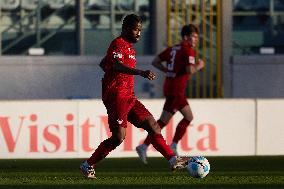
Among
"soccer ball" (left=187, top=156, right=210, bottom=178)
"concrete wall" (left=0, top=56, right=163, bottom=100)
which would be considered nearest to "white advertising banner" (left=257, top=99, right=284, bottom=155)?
"soccer ball" (left=187, top=156, right=210, bottom=178)

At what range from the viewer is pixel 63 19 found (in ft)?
85.7

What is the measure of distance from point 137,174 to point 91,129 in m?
3.83

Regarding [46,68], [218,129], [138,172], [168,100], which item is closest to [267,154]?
[218,129]

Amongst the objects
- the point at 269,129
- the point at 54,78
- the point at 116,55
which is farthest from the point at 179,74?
the point at 54,78

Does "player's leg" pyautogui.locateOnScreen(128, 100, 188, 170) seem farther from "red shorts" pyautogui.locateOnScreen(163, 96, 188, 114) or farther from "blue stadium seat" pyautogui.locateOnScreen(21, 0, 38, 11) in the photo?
"blue stadium seat" pyautogui.locateOnScreen(21, 0, 38, 11)

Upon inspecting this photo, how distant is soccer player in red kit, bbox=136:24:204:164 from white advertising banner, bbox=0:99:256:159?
45.7 inches

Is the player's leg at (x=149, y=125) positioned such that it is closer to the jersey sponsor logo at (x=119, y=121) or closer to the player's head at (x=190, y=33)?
the jersey sponsor logo at (x=119, y=121)

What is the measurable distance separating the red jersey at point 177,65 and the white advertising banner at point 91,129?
3.77 feet

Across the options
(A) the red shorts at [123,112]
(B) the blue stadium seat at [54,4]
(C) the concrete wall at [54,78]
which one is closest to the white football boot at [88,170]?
(A) the red shorts at [123,112]

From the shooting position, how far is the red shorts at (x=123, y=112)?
13602 millimetres

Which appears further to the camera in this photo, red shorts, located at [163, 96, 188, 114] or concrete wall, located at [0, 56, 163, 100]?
concrete wall, located at [0, 56, 163, 100]

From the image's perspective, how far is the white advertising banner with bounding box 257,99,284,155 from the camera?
19.1 meters

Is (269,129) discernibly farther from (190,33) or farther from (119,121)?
(119,121)

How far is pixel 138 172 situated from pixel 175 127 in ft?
12.1
